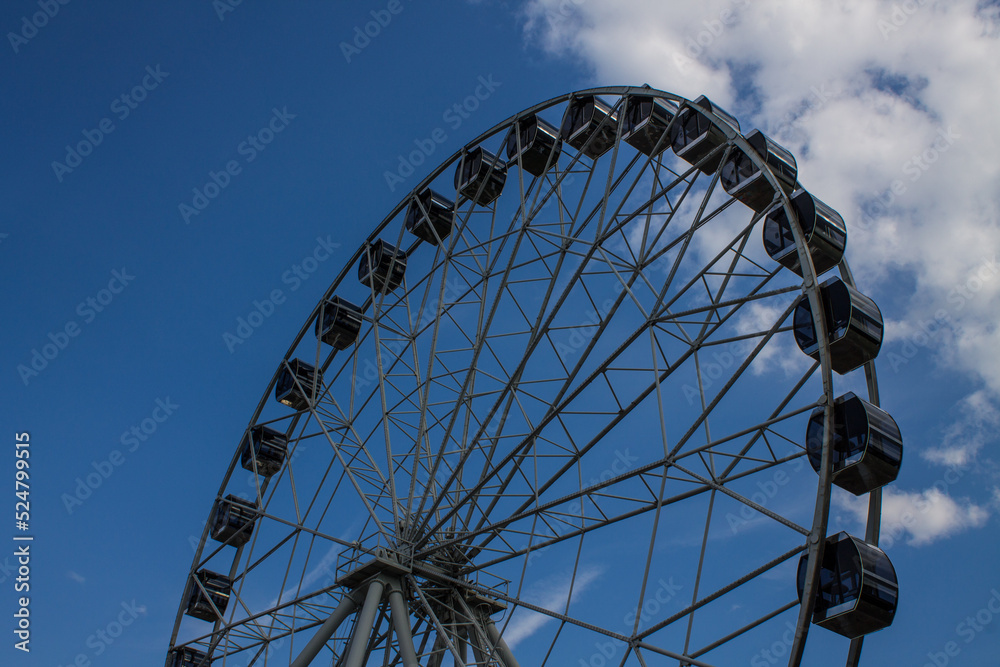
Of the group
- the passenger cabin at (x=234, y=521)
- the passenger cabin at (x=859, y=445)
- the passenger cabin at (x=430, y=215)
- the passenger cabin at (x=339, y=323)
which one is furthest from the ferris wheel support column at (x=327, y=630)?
the passenger cabin at (x=859, y=445)

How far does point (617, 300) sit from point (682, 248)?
136 cm

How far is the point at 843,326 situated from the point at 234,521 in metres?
17.0

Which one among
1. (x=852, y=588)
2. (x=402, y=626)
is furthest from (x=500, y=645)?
(x=852, y=588)

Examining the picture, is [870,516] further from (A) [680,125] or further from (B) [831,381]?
(A) [680,125]

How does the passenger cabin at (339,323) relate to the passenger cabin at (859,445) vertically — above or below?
above

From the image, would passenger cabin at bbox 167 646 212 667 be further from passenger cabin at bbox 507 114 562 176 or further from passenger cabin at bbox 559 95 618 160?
passenger cabin at bbox 559 95 618 160

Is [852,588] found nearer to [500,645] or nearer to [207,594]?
[500,645]

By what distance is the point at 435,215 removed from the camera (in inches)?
872

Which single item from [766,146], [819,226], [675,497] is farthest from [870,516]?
[766,146]

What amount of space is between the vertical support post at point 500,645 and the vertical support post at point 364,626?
7.44 ft

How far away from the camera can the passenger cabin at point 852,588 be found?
11.2m

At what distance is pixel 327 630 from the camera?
57.5ft

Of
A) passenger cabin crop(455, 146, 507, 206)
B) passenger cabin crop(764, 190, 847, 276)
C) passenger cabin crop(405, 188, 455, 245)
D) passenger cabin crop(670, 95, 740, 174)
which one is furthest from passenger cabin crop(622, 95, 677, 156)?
passenger cabin crop(405, 188, 455, 245)

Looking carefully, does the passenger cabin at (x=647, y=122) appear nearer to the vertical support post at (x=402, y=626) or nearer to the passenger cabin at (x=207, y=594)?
the vertical support post at (x=402, y=626)
